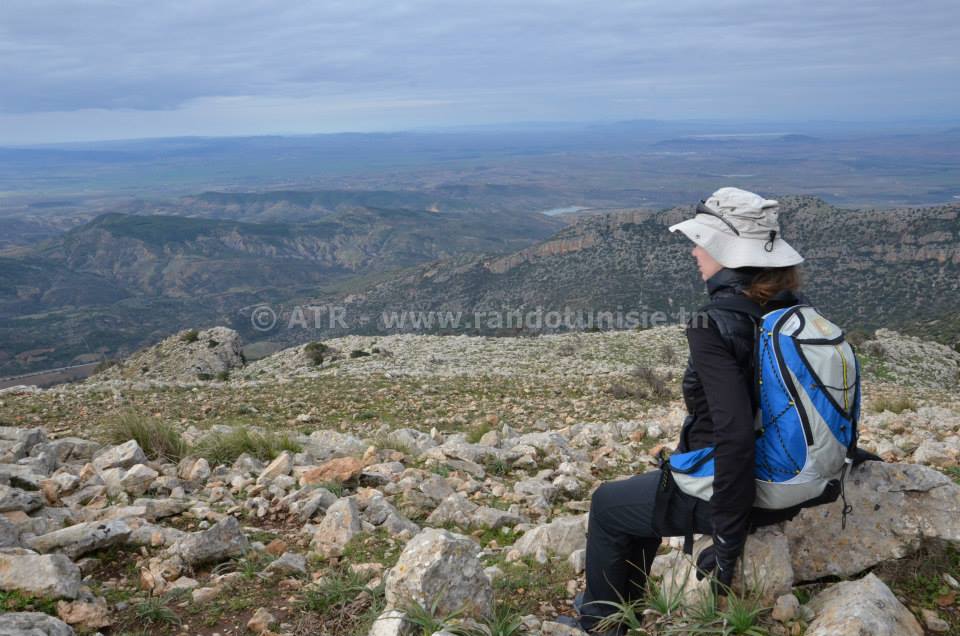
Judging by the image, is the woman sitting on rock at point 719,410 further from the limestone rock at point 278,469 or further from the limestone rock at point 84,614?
the limestone rock at point 278,469

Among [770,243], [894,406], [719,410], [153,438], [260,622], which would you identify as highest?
[770,243]

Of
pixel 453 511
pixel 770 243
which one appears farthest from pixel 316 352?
pixel 770 243

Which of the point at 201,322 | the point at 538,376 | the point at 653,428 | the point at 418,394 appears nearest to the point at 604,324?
the point at 538,376

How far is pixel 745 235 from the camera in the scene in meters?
3.00

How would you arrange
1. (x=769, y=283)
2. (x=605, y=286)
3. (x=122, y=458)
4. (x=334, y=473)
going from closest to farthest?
1. (x=769, y=283)
2. (x=334, y=473)
3. (x=122, y=458)
4. (x=605, y=286)

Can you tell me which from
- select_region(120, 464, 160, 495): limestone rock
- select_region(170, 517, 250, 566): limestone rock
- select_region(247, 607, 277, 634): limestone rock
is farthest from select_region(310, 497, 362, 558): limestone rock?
select_region(120, 464, 160, 495): limestone rock

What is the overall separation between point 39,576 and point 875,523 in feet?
15.2

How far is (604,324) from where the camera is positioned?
48.7 meters

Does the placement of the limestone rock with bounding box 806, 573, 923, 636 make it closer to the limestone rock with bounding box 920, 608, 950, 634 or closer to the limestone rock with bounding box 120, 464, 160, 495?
the limestone rock with bounding box 920, 608, 950, 634

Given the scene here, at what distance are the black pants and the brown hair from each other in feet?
3.44

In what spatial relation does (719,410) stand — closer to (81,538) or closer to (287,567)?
(287,567)

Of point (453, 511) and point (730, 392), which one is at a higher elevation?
point (730, 392)

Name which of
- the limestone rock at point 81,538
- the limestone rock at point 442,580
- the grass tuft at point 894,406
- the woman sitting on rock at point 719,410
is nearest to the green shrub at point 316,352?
the grass tuft at point 894,406

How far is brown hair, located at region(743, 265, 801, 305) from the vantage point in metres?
2.95
